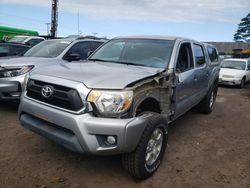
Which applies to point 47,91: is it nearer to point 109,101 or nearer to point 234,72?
point 109,101

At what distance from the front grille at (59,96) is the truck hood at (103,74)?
0.15m

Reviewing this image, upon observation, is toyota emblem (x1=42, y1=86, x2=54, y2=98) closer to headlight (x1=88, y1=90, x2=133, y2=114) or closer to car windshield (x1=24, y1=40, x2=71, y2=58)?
headlight (x1=88, y1=90, x2=133, y2=114)

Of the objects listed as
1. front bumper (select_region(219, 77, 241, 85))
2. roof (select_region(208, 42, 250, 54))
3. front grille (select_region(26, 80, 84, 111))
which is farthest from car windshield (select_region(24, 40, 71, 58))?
roof (select_region(208, 42, 250, 54))

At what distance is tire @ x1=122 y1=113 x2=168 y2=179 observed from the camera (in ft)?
11.2

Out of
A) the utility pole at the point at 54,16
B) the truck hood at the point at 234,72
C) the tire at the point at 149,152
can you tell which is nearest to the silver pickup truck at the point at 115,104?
the tire at the point at 149,152

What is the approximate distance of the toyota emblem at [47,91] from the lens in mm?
3478

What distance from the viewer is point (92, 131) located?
3.12 meters

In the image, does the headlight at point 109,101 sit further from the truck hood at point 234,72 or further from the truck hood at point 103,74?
the truck hood at point 234,72

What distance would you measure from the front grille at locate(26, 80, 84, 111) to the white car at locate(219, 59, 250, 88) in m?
12.5

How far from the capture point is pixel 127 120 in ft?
10.5

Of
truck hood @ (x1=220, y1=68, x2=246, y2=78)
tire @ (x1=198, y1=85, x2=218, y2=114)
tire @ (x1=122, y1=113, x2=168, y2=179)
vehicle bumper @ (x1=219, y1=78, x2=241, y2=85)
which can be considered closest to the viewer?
tire @ (x1=122, y1=113, x2=168, y2=179)

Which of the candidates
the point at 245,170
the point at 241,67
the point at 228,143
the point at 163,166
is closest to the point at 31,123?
the point at 163,166

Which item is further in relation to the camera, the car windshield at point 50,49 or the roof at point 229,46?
the roof at point 229,46

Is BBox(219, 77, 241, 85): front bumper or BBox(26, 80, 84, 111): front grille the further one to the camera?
BBox(219, 77, 241, 85): front bumper
